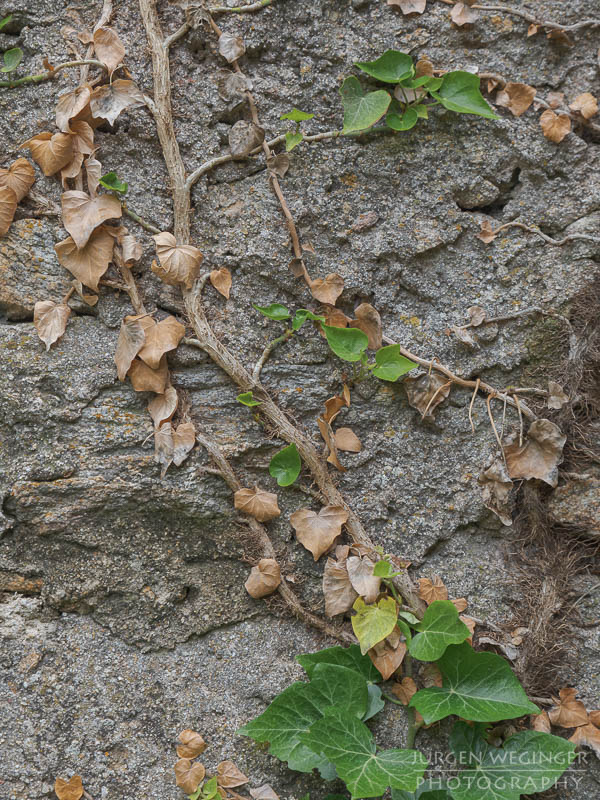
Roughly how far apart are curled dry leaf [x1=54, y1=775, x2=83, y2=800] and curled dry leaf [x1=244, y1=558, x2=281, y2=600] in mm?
515

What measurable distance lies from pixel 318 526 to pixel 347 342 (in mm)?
438

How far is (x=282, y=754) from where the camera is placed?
4.11 feet

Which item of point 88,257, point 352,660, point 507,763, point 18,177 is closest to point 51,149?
point 18,177

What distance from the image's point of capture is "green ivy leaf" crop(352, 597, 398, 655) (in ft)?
4.27

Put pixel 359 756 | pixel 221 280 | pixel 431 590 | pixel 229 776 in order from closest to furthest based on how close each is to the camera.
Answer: pixel 359 756 → pixel 229 776 → pixel 431 590 → pixel 221 280

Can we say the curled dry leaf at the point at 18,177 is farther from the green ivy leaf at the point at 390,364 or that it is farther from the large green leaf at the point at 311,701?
the large green leaf at the point at 311,701

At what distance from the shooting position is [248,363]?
150cm

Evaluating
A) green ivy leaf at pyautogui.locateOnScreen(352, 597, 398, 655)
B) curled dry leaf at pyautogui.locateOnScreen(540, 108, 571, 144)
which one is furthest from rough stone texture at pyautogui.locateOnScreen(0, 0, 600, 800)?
green ivy leaf at pyautogui.locateOnScreen(352, 597, 398, 655)

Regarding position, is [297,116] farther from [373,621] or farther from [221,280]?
[373,621]

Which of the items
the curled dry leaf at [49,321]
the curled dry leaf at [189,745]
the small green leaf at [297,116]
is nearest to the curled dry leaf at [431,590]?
the curled dry leaf at [189,745]

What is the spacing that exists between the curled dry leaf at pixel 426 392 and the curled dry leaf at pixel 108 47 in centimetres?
107

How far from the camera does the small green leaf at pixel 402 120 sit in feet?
5.06

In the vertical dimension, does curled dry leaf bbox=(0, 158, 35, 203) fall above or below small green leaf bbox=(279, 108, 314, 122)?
below

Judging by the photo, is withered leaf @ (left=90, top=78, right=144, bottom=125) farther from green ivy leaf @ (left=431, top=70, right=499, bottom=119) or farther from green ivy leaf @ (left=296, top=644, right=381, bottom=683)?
green ivy leaf @ (left=296, top=644, right=381, bottom=683)
